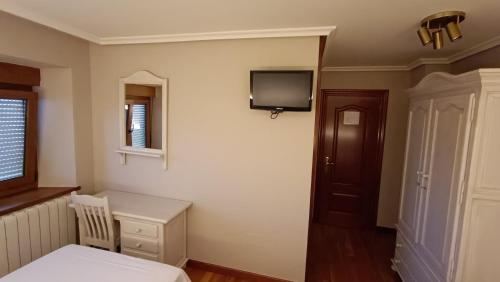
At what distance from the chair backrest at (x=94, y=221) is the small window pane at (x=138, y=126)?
0.69 metres

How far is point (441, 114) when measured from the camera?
2012mm

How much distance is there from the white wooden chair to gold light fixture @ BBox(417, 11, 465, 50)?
2707 millimetres

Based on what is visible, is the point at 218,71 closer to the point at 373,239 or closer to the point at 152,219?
the point at 152,219

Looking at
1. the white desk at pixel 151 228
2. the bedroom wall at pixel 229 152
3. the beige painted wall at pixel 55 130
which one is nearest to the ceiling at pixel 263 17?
the bedroom wall at pixel 229 152

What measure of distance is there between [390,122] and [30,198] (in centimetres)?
407

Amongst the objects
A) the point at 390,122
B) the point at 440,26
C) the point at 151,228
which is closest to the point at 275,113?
the point at 440,26

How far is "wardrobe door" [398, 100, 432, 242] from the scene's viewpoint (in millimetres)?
2285

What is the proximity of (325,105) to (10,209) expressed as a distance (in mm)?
3546

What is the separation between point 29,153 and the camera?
254cm

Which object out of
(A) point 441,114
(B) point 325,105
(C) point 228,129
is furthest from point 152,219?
(B) point 325,105

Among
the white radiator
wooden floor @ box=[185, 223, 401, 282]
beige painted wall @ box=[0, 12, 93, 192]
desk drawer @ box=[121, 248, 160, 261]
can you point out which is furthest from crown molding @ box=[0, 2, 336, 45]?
wooden floor @ box=[185, 223, 401, 282]

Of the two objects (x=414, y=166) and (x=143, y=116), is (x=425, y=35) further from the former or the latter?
(x=143, y=116)

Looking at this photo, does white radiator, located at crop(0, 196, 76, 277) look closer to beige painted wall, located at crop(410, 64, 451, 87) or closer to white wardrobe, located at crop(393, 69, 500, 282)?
white wardrobe, located at crop(393, 69, 500, 282)

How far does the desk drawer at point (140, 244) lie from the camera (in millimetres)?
2236
